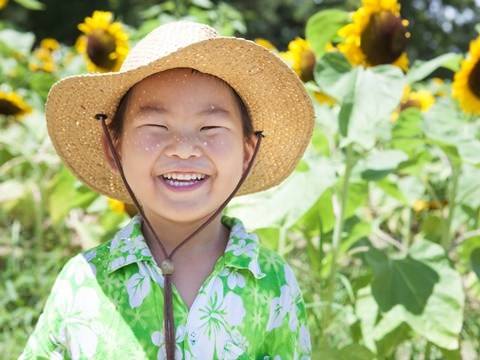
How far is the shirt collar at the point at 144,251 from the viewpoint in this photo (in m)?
1.51

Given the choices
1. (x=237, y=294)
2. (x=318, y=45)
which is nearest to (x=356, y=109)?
(x=318, y=45)

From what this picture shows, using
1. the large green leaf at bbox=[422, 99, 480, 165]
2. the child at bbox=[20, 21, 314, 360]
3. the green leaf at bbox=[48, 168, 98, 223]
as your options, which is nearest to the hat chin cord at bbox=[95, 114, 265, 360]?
the child at bbox=[20, 21, 314, 360]

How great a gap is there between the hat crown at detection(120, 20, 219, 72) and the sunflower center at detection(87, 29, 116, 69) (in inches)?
56.5

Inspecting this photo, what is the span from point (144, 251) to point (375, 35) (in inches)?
43.9

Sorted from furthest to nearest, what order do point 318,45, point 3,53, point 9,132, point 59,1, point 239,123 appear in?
point 59,1 → point 9,132 → point 3,53 → point 318,45 → point 239,123

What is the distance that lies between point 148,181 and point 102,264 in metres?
0.17

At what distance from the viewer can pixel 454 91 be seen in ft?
8.58

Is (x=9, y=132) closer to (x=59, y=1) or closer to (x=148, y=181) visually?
(x=148, y=181)

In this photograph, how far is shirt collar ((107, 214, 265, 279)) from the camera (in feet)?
4.95

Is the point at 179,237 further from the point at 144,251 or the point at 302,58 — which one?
the point at 302,58

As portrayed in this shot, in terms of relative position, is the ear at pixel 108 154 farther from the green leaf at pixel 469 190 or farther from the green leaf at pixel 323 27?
the green leaf at pixel 469 190

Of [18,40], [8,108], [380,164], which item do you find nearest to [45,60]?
[18,40]

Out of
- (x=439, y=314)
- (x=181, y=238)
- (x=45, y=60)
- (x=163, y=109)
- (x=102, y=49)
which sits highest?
(x=163, y=109)

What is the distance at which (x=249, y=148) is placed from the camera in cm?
166
